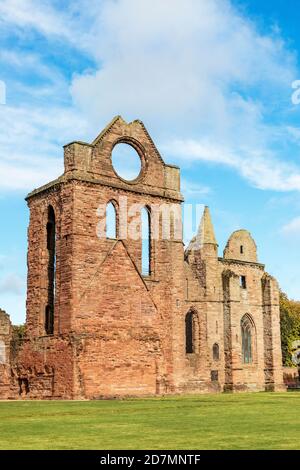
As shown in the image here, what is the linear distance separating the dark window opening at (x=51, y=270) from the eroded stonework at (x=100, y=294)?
0.16 feet

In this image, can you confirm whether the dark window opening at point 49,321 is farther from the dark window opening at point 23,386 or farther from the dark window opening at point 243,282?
the dark window opening at point 243,282

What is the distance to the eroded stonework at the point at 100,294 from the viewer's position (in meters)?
30.1

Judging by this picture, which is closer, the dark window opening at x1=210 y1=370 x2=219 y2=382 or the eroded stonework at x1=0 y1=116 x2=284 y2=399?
the eroded stonework at x1=0 y1=116 x2=284 y2=399

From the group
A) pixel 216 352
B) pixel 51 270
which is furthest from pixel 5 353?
pixel 216 352

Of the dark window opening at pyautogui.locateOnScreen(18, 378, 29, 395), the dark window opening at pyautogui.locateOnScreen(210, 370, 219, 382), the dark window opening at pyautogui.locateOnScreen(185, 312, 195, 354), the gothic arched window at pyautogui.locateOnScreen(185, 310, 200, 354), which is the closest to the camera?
the dark window opening at pyautogui.locateOnScreen(18, 378, 29, 395)

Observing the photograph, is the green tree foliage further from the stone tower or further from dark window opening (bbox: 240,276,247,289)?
the stone tower

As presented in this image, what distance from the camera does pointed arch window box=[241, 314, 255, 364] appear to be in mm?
46969

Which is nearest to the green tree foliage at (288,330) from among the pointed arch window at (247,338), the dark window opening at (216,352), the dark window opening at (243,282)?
the pointed arch window at (247,338)

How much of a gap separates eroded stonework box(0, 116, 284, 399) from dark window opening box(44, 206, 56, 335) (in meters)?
0.05

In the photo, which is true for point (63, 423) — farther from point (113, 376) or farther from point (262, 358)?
point (262, 358)

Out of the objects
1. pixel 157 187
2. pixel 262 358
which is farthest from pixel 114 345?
pixel 262 358

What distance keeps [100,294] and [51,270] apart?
3714 mm

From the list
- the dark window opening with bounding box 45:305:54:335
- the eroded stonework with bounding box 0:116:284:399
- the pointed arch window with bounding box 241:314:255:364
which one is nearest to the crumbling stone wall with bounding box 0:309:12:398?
the eroded stonework with bounding box 0:116:284:399
